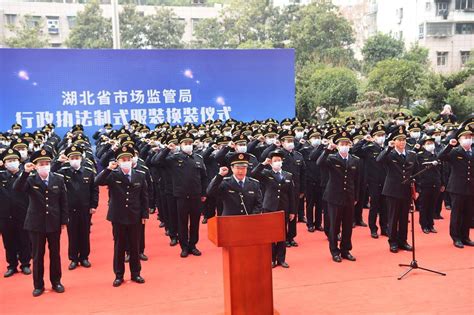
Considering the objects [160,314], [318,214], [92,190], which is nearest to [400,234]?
[318,214]

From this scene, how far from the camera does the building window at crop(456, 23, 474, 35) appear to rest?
29812 millimetres

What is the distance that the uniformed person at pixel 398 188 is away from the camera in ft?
20.3

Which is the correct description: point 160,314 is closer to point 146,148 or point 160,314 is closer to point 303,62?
point 146,148

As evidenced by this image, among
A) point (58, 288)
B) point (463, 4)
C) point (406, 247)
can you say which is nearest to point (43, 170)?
point (58, 288)

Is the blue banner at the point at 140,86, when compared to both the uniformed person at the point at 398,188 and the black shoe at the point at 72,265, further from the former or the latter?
the uniformed person at the point at 398,188

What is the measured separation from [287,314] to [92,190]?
2.71m

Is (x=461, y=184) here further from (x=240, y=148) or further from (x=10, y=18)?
(x=10, y=18)

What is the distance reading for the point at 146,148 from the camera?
796 cm

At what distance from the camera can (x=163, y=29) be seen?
28422mm

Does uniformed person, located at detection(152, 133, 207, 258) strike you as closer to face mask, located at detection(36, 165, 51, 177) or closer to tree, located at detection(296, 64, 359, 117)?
face mask, located at detection(36, 165, 51, 177)

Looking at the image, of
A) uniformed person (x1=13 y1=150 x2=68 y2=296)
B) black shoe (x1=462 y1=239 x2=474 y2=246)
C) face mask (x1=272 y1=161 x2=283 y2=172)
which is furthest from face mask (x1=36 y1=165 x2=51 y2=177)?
black shoe (x1=462 y1=239 x2=474 y2=246)

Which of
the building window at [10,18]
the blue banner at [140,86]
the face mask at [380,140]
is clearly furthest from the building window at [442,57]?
the face mask at [380,140]

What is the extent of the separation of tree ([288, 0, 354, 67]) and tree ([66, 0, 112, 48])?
30.9 feet

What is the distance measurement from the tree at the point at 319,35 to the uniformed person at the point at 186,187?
1970 cm
